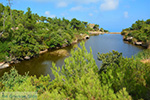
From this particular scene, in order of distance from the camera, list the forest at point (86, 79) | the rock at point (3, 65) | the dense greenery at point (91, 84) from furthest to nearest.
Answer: the rock at point (3, 65)
the forest at point (86, 79)
the dense greenery at point (91, 84)

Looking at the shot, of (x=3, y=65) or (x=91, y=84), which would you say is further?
(x=3, y=65)

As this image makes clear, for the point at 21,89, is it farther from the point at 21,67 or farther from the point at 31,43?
the point at 31,43

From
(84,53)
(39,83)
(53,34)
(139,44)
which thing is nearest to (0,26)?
(53,34)

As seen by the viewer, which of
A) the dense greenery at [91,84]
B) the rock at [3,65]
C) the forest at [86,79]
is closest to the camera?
the dense greenery at [91,84]

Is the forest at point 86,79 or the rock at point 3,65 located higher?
the forest at point 86,79

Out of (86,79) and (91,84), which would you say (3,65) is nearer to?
(86,79)

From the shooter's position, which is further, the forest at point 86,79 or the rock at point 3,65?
the rock at point 3,65

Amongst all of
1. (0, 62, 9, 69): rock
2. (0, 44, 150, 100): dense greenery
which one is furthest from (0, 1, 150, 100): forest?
(0, 62, 9, 69): rock

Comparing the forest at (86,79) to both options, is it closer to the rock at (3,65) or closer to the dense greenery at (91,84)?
the dense greenery at (91,84)

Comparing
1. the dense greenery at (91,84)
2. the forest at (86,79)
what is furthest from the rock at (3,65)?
the dense greenery at (91,84)

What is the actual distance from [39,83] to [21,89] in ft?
7.01

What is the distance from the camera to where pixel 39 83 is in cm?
901

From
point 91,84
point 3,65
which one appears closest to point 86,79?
point 91,84

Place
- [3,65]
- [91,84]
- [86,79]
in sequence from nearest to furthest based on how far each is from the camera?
[91,84] → [86,79] → [3,65]
